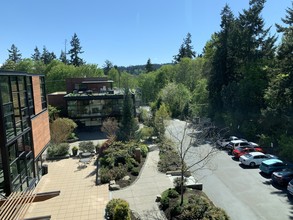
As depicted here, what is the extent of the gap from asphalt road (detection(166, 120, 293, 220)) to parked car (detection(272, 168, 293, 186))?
0.49 meters

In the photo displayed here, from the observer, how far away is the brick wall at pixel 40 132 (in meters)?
16.7

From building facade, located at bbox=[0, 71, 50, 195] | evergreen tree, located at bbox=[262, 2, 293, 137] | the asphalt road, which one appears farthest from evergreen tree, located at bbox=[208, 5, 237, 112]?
building facade, located at bbox=[0, 71, 50, 195]

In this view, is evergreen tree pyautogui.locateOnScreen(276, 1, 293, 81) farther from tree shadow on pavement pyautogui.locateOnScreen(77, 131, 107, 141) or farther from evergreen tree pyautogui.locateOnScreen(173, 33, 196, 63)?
evergreen tree pyautogui.locateOnScreen(173, 33, 196, 63)

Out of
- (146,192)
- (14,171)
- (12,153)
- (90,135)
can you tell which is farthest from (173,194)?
(90,135)

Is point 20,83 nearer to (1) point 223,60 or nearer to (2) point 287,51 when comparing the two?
(2) point 287,51

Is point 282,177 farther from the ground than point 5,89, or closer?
closer

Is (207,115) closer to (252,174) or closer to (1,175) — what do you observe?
(252,174)

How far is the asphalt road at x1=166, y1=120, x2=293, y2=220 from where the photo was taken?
14.7m

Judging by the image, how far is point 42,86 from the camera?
20.2m

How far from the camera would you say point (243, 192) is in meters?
17.4

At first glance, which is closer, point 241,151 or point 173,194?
point 173,194

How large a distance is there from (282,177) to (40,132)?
1810cm

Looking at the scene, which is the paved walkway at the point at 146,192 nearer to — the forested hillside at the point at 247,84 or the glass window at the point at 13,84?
the glass window at the point at 13,84

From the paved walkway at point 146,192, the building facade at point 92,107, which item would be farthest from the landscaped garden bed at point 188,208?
the building facade at point 92,107
